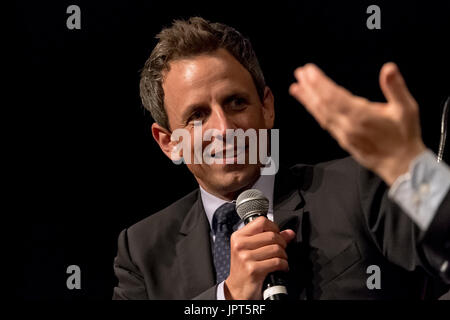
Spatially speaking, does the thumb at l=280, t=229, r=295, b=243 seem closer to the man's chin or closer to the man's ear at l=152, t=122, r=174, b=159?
the man's chin

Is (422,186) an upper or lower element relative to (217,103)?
lower

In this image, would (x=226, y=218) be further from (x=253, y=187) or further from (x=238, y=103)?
(x=238, y=103)

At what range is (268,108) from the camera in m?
2.00

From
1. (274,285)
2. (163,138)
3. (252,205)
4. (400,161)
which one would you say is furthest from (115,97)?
(400,161)

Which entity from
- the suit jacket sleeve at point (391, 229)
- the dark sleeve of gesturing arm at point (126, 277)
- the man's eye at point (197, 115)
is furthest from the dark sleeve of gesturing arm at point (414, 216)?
the dark sleeve of gesturing arm at point (126, 277)

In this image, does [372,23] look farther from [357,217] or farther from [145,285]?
[145,285]

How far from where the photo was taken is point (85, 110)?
7.19 feet

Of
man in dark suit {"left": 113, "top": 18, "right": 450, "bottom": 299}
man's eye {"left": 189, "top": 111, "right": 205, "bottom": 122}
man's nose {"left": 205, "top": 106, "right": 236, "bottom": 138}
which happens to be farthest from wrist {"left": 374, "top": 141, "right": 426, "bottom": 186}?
man's eye {"left": 189, "top": 111, "right": 205, "bottom": 122}

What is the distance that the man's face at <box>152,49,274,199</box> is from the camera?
180 centimetres

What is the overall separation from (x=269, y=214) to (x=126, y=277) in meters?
0.54

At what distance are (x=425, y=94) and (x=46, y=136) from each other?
1339mm

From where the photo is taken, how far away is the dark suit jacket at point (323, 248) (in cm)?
158

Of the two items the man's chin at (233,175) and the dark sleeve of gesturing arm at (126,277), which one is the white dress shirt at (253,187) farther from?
the dark sleeve of gesturing arm at (126,277)
